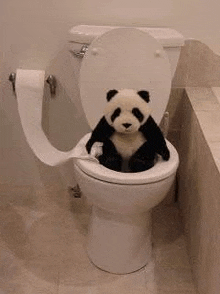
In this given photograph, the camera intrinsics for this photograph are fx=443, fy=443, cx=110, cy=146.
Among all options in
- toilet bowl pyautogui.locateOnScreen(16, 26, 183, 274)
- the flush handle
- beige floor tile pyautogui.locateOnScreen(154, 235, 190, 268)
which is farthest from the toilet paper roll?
beige floor tile pyautogui.locateOnScreen(154, 235, 190, 268)

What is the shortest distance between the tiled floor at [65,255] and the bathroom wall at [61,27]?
1.27ft

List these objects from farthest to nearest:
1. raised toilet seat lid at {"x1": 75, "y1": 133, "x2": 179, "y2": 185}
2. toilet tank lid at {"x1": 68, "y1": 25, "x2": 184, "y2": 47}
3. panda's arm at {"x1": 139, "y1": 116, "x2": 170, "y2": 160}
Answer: toilet tank lid at {"x1": 68, "y1": 25, "x2": 184, "y2": 47}, panda's arm at {"x1": 139, "y1": 116, "x2": 170, "y2": 160}, raised toilet seat lid at {"x1": 75, "y1": 133, "x2": 179, "y2": 185}

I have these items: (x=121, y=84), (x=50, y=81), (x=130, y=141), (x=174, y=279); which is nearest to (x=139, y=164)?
(x=130, y=141)

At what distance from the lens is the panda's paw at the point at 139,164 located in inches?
57.1

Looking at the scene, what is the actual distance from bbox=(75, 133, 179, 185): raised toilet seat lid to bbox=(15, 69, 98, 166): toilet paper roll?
292mm

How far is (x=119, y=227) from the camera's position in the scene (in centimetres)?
155

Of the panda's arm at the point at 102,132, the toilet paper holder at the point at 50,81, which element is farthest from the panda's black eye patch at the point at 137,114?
the toilet paper holder at the point at 50,81

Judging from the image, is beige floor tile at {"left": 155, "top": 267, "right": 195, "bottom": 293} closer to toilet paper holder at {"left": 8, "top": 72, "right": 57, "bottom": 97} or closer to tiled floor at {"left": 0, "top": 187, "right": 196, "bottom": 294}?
tiled floor at {"left": 0, "top": 187, "right": 196, "bottom": 294}

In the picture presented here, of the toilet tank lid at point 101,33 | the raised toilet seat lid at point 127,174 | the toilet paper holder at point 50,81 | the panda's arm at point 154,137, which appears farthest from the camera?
the toilet paper holder at point 50,81

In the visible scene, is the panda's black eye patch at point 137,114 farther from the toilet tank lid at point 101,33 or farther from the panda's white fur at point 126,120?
the toilet tank lid at point 101,33

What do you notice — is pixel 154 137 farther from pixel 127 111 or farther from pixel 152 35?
pixel 152 35

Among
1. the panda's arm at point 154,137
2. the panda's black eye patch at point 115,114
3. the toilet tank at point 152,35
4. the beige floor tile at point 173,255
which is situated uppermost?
the toilet tank at point 152,35

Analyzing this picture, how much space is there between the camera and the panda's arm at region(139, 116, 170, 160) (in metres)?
1.47

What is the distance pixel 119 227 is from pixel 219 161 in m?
0.45
